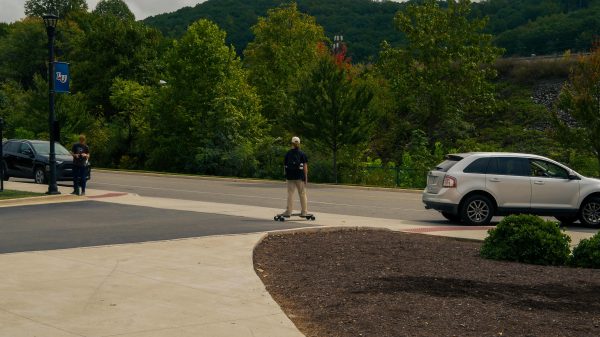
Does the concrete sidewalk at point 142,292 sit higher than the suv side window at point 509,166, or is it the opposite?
the suv side window at point 509,166

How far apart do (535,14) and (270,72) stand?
5616 centimetres

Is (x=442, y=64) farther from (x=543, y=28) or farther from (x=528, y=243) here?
(x=543, y=28)

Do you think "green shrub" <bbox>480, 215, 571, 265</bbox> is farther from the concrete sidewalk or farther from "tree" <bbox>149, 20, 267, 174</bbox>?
"tree" <bbox>149, 20, 267, 174</bbox>

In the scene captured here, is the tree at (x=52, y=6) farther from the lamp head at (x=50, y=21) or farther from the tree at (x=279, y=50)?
the lamp head at (x=50, y=21)

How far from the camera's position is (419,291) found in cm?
929

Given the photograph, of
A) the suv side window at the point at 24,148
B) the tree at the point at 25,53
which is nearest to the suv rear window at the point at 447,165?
the suv side window at the point at 24,148

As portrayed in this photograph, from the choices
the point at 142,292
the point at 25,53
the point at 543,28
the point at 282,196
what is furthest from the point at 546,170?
the point at 25,53

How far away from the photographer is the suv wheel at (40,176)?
99.8 ft

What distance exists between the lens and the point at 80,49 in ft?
226

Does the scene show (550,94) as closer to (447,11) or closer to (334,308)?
(447,11)

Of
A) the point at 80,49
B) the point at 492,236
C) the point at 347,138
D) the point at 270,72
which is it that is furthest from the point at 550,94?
the point at 492,236

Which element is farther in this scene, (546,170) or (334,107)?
(334,107)

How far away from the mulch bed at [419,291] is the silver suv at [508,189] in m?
4.79

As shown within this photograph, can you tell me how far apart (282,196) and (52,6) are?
105 m
